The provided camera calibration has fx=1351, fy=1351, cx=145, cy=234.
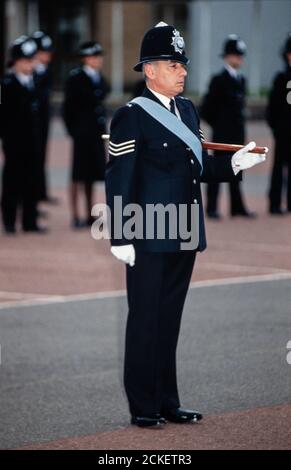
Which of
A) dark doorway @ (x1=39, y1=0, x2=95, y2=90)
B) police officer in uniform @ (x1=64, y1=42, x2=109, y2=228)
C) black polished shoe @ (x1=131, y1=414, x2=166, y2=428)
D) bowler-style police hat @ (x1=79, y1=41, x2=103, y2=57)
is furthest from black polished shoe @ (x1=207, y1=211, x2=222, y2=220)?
dark doorway @ (x1=39, y1=0, x2=95, y2=90)

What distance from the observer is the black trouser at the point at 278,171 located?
1564 cm

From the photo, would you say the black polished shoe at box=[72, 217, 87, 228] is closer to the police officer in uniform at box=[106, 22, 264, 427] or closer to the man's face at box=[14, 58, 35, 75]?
the man's face at box=[14, 58, 35, 75]

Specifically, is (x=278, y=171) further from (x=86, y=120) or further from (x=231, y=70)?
(x=86, y=120)

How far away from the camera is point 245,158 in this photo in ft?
21.0

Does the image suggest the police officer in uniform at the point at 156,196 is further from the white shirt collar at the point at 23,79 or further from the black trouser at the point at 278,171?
the black trouser at the point at 278,171

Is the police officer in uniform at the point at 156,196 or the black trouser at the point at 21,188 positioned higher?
the police officer in uniform at the point at 156,196

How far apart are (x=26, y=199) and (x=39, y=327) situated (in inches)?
199

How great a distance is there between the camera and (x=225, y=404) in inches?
276

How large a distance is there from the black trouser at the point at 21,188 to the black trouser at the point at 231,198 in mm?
2060

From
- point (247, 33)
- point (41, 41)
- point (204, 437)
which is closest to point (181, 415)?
point (204, 437)

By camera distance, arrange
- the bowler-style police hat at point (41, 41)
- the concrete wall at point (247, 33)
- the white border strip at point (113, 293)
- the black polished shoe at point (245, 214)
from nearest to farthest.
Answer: the white border strip at point (113, 293), the black polished shoe at point (245, 214), the bowler-style police hat at point (41, 41), the concrete wall at point (247, 33)

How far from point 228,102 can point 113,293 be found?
483cm

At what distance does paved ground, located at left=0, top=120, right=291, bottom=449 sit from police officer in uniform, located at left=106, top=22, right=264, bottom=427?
0.84 ft

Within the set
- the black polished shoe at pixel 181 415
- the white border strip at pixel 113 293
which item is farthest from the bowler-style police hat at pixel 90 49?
the black polished shoe at pixel 181 415
